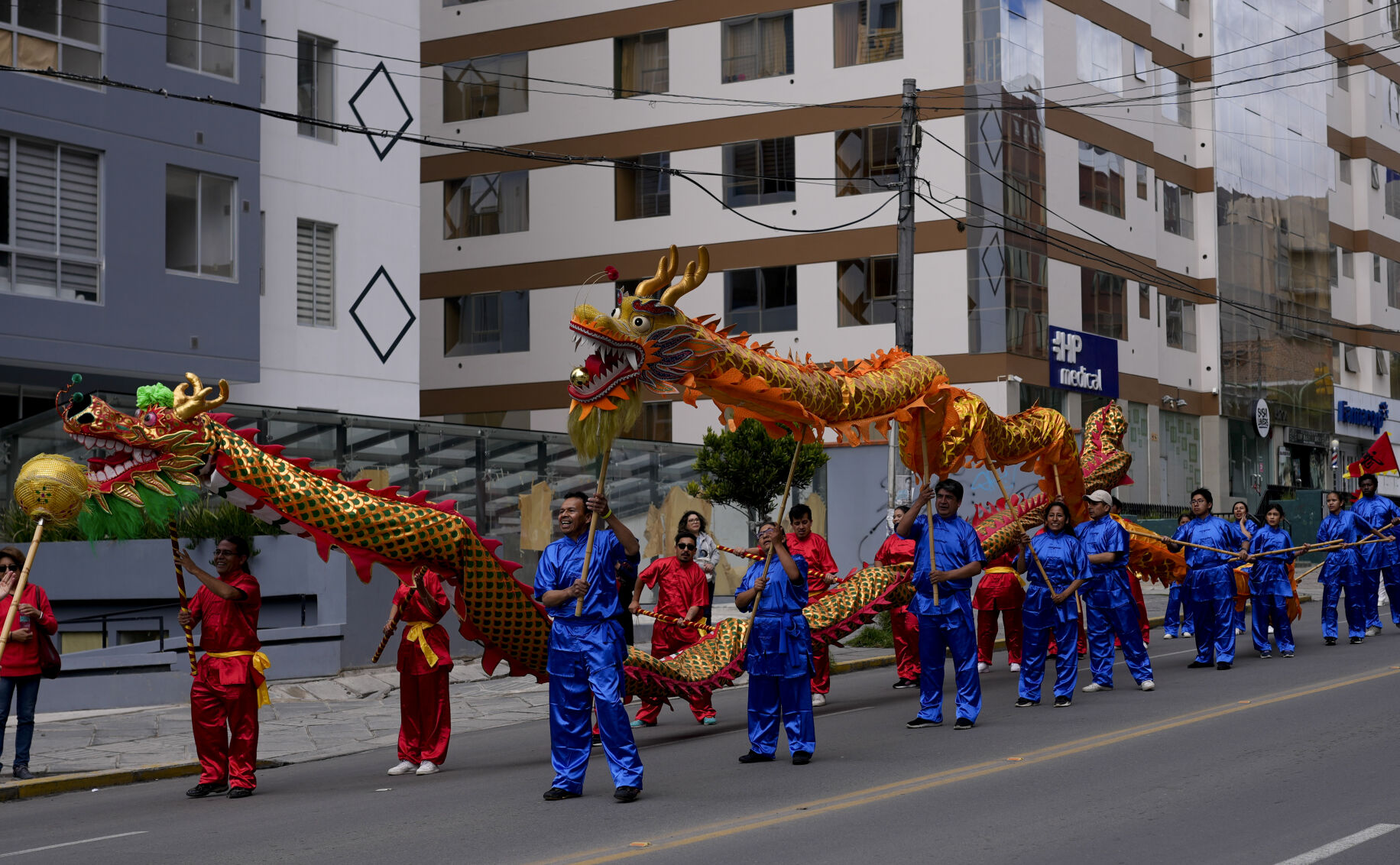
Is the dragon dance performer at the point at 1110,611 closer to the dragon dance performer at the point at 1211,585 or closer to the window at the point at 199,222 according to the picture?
the dragon dance performer at the point at 1211,585

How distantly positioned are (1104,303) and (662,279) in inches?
1108

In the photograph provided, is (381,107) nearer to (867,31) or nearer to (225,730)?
(867,31)

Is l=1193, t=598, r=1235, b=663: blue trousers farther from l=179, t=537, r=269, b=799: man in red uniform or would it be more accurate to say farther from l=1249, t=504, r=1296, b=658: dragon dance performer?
l=179, t=537, r=269, b=799: man in red uniform

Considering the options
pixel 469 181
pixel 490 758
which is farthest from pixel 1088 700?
pixel 469 181

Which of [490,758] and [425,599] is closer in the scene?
[425,599]

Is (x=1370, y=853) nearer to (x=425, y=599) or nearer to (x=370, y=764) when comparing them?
(x=425, y=599)

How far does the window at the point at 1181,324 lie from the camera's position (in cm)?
3988

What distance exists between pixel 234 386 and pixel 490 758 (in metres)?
12.8

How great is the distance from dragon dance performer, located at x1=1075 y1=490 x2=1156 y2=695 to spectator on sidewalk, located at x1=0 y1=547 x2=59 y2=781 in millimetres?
8883

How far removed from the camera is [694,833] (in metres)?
8.21

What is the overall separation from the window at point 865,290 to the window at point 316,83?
12.7m

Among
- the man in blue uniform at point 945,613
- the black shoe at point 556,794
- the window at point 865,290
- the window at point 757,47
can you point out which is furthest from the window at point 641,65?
the black shoe at point 556,794

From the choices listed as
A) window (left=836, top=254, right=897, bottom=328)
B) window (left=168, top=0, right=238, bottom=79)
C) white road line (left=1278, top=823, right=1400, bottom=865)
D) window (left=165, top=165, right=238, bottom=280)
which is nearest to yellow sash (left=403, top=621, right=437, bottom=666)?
white road line (left=1278, top=823, right=1400, bottom=865)

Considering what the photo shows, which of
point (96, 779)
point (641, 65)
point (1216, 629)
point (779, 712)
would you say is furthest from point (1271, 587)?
point (641, 65)
